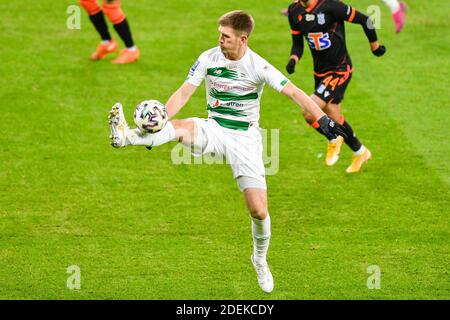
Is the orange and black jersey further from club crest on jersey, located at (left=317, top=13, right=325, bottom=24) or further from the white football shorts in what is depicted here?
the white football shorts

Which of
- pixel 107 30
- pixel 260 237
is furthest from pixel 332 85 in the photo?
pixel 107 30

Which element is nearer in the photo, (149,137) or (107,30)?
(149,137)

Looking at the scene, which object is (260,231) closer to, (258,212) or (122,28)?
(258,212)

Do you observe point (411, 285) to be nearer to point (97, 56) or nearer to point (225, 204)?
point (225, 204)

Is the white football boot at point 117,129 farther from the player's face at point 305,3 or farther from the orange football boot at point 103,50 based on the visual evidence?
the orange football boot at point 103,50

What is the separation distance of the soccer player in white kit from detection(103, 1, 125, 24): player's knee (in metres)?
7.00

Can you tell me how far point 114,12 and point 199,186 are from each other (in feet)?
16.8

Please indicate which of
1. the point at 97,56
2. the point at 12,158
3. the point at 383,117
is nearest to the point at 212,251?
the point at 12,158

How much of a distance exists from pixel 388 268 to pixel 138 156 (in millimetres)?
4470

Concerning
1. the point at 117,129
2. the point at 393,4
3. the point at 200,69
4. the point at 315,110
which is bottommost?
the point at 117,129

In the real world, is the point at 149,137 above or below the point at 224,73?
below

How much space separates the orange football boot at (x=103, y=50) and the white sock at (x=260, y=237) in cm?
788

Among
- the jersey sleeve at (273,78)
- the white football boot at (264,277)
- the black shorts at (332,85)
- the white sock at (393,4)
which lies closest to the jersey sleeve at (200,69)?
the jersey sleeve at (273,78)

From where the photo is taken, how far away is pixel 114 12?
618 inches
